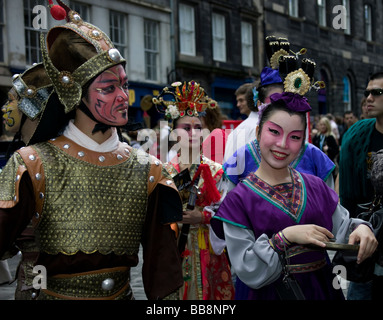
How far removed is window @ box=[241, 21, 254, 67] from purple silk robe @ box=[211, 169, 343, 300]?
17262mm

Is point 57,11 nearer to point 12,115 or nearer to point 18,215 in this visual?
point 18,215

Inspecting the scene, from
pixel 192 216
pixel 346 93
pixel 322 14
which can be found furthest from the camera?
pixel 346 93

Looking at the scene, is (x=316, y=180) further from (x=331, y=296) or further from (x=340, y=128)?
(x=340, y=128)

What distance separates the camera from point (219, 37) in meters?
18.0

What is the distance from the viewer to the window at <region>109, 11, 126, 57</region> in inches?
551

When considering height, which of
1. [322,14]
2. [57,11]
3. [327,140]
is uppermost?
[322,14]

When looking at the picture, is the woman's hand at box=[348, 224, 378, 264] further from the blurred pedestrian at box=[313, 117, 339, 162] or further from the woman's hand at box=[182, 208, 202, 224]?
the blurred pedestrian at box=[313, 117, 339, 162]

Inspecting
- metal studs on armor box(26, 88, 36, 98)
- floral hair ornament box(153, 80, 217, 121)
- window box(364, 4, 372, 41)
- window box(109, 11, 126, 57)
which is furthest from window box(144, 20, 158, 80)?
window box(364, 4, 372, 41)

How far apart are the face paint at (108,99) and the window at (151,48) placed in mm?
13198

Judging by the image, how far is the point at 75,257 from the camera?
85.3 inches

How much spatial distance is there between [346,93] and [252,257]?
941 inches

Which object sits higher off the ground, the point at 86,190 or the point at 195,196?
the point at 86,190

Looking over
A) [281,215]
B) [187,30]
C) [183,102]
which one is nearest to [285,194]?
[281,215]

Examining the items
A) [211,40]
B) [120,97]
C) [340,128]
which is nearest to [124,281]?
[120,97]
